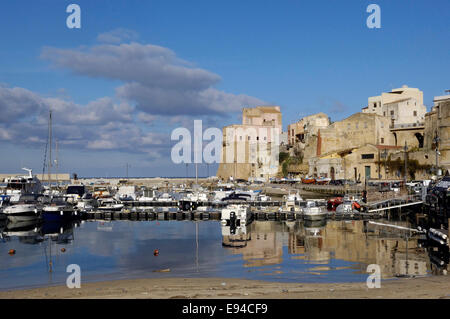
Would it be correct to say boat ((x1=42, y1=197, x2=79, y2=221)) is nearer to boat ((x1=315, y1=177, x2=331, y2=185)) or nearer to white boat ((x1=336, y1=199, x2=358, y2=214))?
white boat ((x1=336, y1=199, x2=358, y2=214))

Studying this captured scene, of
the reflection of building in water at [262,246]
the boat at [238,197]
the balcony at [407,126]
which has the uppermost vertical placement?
the balcony at [407,126]

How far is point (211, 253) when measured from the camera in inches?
1054

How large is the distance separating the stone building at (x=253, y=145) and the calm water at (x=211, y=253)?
75.9 metres

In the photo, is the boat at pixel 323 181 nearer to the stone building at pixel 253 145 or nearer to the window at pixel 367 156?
the window at pixel 367 156

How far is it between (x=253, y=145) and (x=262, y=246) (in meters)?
93.1

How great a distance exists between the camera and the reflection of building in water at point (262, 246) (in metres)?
23.9

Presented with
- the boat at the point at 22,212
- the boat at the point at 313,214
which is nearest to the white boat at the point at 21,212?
the boat at the point at 22,212

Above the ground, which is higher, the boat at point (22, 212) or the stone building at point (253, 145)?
the stone building at point (253, 145)

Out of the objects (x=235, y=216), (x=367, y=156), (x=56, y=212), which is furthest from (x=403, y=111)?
(x=56, y=212)

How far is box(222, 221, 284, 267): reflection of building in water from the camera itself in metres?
23.9

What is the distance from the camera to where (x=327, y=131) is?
90812mm

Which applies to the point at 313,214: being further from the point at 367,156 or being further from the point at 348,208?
the point at 367,156

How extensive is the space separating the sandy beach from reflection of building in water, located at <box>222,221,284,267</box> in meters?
5.91
